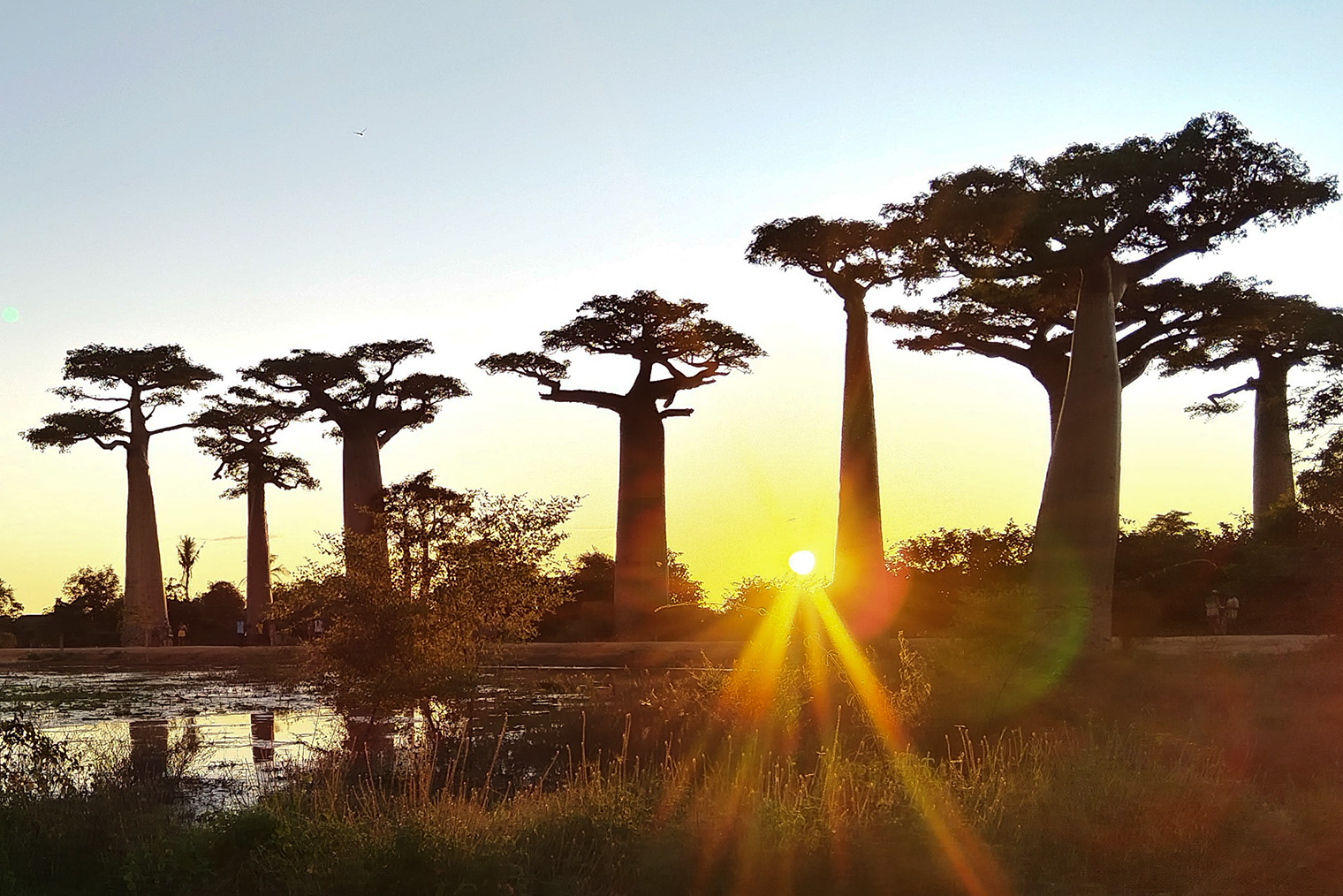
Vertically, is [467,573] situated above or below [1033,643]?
above

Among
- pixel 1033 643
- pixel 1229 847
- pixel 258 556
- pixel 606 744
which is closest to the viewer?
pixel 1229 847

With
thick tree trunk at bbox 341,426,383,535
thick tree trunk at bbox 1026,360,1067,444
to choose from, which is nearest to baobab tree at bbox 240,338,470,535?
thick tree trunk at bbox 341,426,383,535

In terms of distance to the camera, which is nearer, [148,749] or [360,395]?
[148,749]

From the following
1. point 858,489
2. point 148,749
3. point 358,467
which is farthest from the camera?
point 358,467

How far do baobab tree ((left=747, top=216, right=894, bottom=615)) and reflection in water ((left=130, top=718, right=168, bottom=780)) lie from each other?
41.2ft

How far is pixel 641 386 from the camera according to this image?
31.6m

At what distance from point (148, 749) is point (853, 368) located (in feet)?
53.4

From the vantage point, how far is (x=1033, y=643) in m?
17.7

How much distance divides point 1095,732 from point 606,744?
474 cm

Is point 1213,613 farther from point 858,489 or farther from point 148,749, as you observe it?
point 148,749

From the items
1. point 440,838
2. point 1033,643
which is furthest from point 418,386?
point 440,838

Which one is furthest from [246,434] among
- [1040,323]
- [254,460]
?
[1040,323]

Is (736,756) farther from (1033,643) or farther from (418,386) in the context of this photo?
(418,386)

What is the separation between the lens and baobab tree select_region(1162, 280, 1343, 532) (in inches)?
1009
